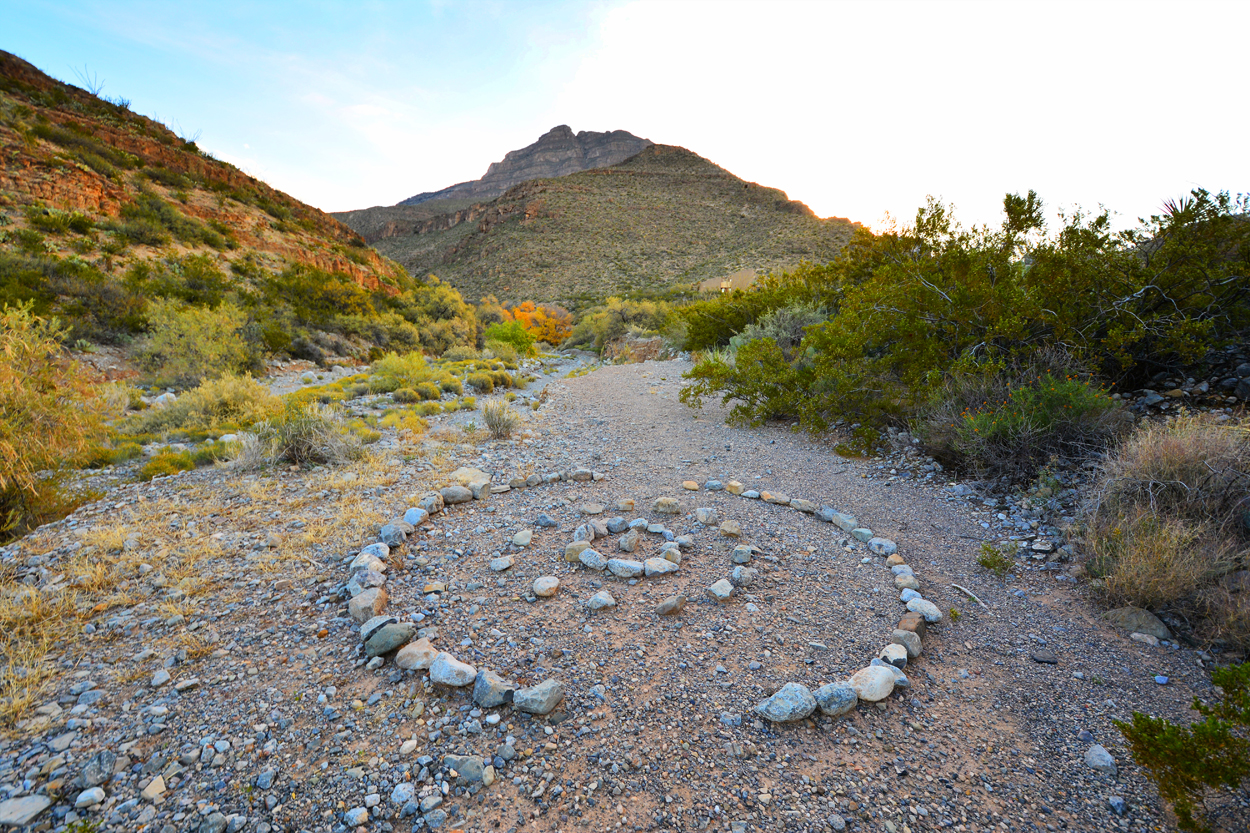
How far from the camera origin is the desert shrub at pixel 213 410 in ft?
25.5

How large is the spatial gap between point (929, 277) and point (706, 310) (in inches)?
405

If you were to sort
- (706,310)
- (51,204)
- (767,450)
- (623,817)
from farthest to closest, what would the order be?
(51,204)
(706,310)
(767,450)
(623,817)

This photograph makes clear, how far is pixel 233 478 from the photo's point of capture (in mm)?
5605

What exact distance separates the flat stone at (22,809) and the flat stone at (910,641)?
400 centimetres

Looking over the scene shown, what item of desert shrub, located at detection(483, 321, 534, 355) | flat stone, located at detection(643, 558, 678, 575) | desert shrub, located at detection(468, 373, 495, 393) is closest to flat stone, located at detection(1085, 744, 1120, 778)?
flat stone, located at detection(643, 558, 678, 575)

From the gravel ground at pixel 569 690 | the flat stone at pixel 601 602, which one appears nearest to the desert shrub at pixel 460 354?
the gravel ground at pixel 569 690

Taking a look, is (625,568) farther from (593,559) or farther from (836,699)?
(836,699)

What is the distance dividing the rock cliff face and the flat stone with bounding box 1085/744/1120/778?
134 metres

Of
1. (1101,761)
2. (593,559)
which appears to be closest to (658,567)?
(593,559)

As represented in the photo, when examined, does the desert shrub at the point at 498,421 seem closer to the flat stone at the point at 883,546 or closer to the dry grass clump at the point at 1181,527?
the flat stone at the point at 883,546

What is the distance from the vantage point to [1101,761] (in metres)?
2.14

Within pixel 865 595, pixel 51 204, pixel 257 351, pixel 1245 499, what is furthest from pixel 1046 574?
pixel 51 204

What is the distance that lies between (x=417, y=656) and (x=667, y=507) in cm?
265

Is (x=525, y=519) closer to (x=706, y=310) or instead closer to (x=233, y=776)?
(x=233, y=776)
